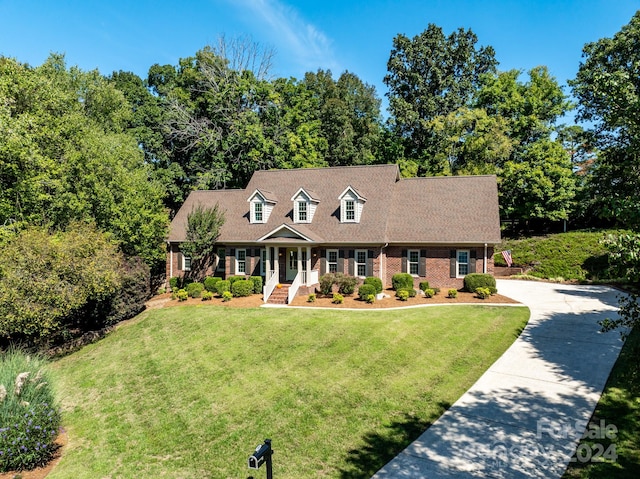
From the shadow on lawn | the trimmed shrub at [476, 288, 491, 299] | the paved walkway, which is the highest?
the trimmed shrub at [476, 288, 491, 299]

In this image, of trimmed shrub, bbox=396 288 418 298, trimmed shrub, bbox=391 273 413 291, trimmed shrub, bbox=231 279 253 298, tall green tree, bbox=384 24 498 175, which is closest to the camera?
trimmed shrub, bbox=396 288 418 298

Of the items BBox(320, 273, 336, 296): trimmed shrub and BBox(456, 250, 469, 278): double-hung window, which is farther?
BBox(456, 250, 469, 278): double-hung window

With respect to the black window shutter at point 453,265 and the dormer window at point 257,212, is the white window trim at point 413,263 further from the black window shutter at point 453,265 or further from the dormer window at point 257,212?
the dormer window at point 257,212

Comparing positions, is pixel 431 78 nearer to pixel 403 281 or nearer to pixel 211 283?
pixel 403 281

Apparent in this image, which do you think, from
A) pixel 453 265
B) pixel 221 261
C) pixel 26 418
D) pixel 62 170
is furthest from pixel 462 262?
pixel 62 170

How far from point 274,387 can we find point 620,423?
334 inches

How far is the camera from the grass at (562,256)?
27.6m

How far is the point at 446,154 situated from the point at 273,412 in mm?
32954

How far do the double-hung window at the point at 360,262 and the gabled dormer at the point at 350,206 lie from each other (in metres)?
2.13

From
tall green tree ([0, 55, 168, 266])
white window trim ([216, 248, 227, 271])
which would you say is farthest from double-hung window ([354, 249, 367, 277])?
tall green tree ([0, 55, 168, 266])

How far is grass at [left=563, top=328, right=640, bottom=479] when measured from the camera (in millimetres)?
6812

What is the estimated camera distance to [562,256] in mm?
29359

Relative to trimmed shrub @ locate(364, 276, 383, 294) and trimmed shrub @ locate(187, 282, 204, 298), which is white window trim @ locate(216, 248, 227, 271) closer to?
trimmed shrub @ locate(187, 282, 204, 298)

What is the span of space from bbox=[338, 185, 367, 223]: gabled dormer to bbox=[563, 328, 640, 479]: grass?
15.6 metres
